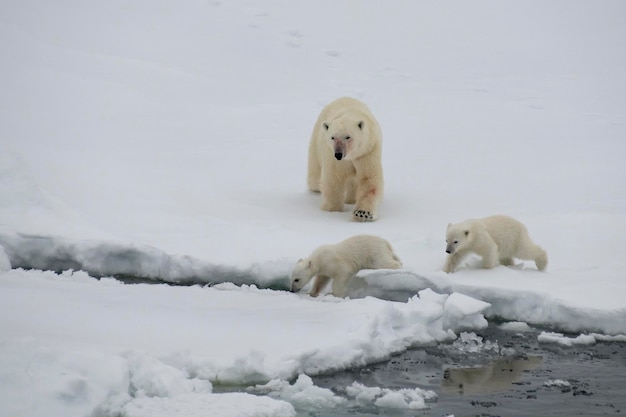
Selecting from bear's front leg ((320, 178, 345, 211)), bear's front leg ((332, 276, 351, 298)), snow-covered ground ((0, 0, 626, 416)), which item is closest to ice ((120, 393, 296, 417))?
snow-covered ground ((0, 0, 626, 416))

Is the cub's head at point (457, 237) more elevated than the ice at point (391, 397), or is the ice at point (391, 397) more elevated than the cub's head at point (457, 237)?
the cub's head at point (457, 237)

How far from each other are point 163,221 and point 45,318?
2558 millimetres

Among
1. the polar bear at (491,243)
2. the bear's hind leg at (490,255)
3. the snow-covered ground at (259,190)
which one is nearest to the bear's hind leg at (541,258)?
the polar bear at (491,243)

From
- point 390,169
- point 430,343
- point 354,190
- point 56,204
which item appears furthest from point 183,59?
point 430,343

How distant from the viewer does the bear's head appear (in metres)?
8.15

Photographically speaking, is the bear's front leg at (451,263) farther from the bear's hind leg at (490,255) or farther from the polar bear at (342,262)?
the polar bear at (342,262)

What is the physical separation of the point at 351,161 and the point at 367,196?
44 cm

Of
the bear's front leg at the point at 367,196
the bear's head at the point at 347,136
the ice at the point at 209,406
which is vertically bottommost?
the ice at the point at 209,406

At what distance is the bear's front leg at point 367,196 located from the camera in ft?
26.7

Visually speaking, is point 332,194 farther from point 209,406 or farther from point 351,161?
point 209,406

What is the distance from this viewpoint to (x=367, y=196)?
8273 millimetres

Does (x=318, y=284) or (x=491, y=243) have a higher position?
(x=491, y=243)

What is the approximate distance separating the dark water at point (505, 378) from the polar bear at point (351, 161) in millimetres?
2747

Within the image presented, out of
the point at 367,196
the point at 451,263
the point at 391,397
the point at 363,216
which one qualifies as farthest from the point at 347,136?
the point at 391,397
